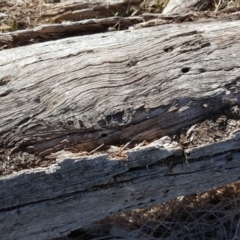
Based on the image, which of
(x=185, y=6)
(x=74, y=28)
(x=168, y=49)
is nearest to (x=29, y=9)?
(x=74, y=28)

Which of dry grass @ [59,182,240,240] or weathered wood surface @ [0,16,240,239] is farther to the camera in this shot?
dry grass @ [59,182,240,240]

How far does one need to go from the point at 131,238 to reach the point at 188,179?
50 centimetres

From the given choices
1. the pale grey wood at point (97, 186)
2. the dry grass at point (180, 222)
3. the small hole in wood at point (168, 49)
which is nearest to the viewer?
the pale grey wood at point (97, 186)

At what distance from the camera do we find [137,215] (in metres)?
2.93

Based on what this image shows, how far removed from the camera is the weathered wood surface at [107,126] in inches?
93.8

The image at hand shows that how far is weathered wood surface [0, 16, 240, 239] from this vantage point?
93.8 inches

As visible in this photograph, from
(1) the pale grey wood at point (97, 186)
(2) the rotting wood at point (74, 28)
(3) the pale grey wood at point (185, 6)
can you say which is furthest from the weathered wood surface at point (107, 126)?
(3) the pale grey wood at point (185, 6)

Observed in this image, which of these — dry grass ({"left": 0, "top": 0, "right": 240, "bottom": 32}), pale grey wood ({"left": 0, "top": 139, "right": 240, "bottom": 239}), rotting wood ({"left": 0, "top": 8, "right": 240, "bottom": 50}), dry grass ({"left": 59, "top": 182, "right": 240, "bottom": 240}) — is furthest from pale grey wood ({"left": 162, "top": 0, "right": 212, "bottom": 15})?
pale grey wood ({"left": 0, "top": 139, "right": 240, "bottom": 239})

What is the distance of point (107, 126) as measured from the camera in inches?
95.6

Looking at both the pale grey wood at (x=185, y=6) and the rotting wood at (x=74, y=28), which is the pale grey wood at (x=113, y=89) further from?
the pale grey wood at (x=185, y=6)

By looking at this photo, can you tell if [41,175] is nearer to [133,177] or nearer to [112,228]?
[133,177]

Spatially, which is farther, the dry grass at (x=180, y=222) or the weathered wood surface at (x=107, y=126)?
the dry grass at (x=180, y=222)

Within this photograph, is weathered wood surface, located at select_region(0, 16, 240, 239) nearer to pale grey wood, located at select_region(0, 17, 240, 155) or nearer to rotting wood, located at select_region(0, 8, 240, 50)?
pale grey wood, located at select_region(0, 17, 240, 155)

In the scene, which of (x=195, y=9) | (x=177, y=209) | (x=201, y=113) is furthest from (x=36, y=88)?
(x=195, y=9)
